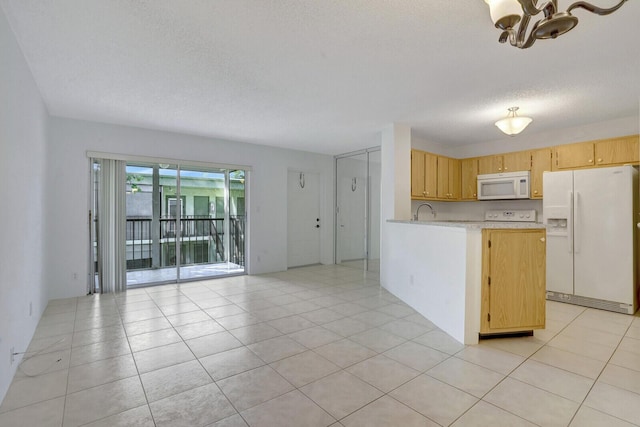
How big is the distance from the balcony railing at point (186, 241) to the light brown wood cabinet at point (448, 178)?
12.7 feet

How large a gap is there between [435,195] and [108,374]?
511 cm

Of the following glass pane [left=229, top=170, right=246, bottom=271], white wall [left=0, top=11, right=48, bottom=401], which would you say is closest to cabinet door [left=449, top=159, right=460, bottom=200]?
glass pane [left=229, top=170, right=246, bottom=271]

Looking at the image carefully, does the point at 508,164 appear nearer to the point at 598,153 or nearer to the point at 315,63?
the point at 598,153

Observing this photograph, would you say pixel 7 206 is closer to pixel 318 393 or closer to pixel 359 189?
pixel 318 393

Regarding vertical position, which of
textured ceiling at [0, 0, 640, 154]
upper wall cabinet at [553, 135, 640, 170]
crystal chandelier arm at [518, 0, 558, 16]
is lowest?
upper wall cabinet at [553, 135, 640, 170]

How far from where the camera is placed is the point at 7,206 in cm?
223

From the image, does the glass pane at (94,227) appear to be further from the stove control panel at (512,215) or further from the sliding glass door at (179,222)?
the stove control panel at (512,215)

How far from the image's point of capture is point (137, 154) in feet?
16.1

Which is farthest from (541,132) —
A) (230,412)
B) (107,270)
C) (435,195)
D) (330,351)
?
(107,270)

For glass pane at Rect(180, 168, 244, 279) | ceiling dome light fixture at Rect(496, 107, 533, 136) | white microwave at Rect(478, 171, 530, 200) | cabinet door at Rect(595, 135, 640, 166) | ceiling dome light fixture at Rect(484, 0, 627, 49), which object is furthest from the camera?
glass pane at Rect(180, 168, 244, 279)

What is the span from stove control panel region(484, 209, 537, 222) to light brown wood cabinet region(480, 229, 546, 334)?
8.10 ft

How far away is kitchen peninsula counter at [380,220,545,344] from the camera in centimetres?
293

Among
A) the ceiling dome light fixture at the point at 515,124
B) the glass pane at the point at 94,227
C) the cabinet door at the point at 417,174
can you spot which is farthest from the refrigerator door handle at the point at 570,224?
the glass pane at the point at 94,227

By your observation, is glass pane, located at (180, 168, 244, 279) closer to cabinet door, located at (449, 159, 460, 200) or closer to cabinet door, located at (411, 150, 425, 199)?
cabinet door, located at (411, 150, 425, 199)
